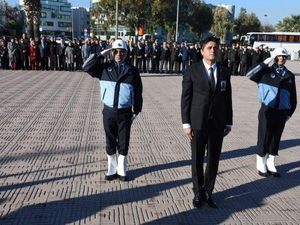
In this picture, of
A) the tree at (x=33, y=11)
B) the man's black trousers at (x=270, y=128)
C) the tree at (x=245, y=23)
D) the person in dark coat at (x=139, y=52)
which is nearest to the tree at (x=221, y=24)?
the tree at (x=245, y=23)

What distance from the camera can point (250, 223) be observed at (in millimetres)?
4586

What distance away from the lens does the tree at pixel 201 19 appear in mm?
67994

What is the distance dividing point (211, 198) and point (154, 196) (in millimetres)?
688

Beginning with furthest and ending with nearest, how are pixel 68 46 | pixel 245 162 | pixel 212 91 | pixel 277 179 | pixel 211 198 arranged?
pixel 68 46 < pixel 245 162 < pixel 277 179 < pixel 211 198 < pixel 212 91

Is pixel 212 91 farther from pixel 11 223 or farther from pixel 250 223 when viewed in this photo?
pixel 11 223

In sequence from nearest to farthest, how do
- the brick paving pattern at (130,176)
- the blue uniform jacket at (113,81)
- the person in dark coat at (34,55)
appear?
the brick paving pattern at (130,176), the blue uniform jacket at (113,81), the person in dark coat at (34,55)

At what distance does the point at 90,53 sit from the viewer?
21203 mm

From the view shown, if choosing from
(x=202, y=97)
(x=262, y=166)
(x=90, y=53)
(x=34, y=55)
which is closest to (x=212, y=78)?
(x=202, y=97)

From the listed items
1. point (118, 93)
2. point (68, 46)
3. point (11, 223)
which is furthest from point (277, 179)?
point (68, 46)

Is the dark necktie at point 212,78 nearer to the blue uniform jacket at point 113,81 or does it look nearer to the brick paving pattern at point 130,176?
the blue uniform jacket at point 113,81

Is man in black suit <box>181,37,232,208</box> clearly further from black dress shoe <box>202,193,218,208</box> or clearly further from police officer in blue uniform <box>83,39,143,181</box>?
police officer in blue uniform <box>83,39,143,181</box>

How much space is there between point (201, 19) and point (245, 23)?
78.2 ft

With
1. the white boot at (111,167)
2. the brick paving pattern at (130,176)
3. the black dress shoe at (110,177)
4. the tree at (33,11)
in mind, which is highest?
the tree at (33,11)

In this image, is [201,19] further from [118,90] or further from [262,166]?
[118,90]
